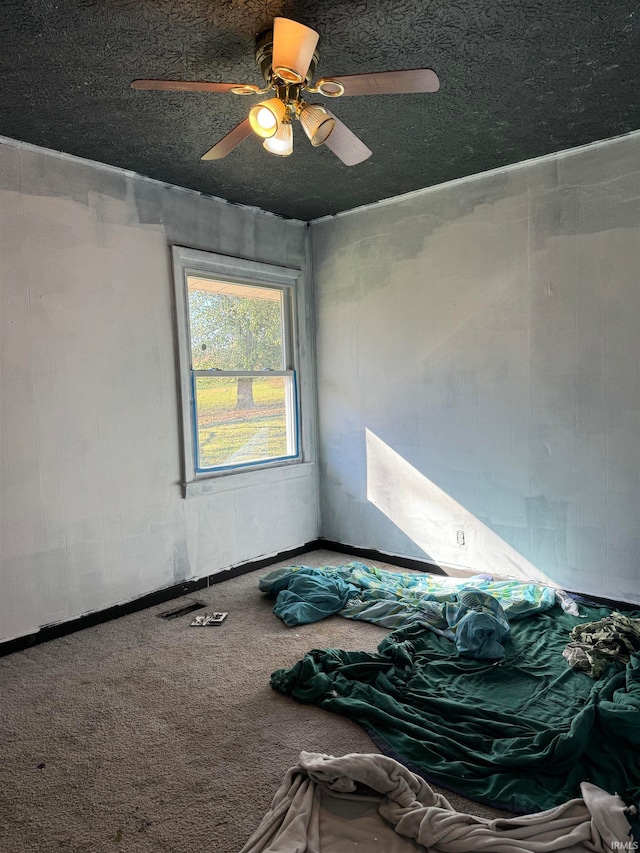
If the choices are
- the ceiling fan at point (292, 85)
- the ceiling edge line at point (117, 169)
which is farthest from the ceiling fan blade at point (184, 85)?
the ceiling edge line at point (117, 169)

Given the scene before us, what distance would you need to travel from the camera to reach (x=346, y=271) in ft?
15.3

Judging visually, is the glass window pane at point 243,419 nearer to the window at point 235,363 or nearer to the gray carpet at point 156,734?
the window at point 235,363

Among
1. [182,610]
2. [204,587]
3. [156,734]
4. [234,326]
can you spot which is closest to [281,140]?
[234,326]

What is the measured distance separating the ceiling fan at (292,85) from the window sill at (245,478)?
2355 millimetres

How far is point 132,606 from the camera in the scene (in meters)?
3.64

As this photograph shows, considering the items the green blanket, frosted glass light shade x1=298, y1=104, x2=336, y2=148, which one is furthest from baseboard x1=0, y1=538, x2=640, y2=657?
frosted glass light shade x1=298, y1=104, x2=336, y2=148

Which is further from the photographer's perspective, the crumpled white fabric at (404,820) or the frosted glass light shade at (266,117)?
the frosted glass light shade at (266,117)

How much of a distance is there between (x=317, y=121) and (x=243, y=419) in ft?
8.32

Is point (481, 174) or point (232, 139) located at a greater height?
point (481, 174)

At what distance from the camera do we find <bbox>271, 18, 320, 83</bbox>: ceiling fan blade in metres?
1.89

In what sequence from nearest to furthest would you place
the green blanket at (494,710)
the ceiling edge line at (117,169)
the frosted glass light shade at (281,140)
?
1. the green blanket at (494,710)
2. the frosted glass light shade at (281,140)
3. the ceiling edge line at (117,169)

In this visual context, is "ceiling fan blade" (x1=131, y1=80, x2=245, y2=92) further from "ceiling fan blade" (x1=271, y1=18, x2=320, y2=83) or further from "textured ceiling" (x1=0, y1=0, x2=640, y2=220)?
"textured ceiling" (x1=0, y1=0, x2=640, y2=220)

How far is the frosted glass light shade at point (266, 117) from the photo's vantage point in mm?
2150

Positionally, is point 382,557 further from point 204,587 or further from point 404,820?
point 404,820
